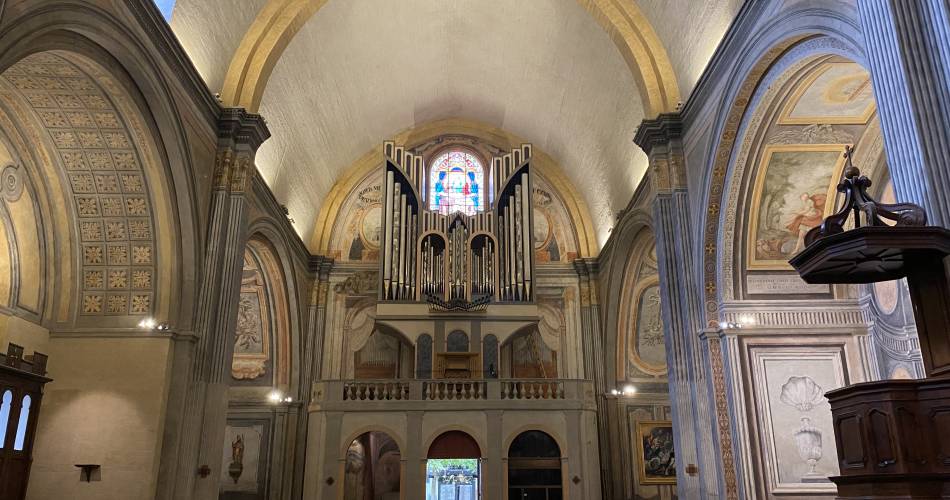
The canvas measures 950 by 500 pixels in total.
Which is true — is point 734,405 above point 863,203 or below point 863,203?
below

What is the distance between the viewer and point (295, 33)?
Result: 46.7 ft

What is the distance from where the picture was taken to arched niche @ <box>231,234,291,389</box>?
18.3 meters

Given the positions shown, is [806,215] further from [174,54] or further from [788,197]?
[174,54]

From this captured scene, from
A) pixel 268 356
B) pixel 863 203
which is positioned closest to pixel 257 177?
pixel 268 356

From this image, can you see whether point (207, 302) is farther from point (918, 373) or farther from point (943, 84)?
point (918, 373)

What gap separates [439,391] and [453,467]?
174cm

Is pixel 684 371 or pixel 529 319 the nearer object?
pixel 684 371

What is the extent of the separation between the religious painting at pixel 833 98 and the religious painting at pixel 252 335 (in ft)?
41.1

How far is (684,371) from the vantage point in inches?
473

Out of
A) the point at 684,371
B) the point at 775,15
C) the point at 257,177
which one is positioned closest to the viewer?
the point at 775,15

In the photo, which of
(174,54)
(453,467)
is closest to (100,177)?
(174,54)

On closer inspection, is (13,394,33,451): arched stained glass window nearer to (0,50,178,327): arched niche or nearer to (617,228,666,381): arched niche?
(0,50,178,327): arched niche

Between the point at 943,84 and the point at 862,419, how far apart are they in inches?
101

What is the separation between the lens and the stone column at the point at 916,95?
5.46 meters
